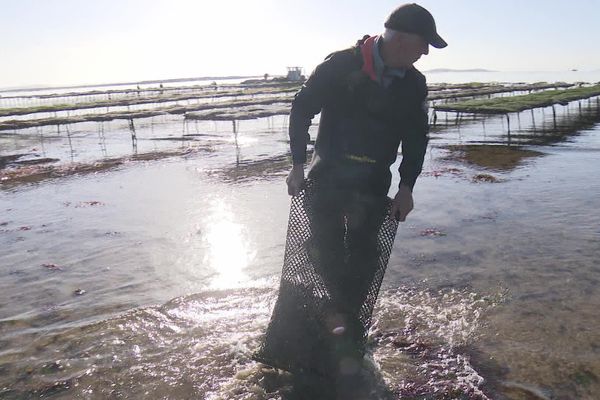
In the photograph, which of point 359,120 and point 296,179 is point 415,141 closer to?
point 359,120

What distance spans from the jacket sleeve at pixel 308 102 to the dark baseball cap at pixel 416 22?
522 millimetres

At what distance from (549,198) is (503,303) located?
6384 mm

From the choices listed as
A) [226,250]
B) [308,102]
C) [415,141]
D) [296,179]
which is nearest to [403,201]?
[415,141]

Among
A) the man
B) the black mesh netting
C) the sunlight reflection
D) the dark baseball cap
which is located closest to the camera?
the dark baseball cap

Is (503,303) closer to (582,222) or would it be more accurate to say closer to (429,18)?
(429,18)

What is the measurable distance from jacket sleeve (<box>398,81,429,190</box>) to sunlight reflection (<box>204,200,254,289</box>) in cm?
322

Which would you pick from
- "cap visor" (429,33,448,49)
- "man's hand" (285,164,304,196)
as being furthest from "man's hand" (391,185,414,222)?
"cap visor" (429,33,448,49)

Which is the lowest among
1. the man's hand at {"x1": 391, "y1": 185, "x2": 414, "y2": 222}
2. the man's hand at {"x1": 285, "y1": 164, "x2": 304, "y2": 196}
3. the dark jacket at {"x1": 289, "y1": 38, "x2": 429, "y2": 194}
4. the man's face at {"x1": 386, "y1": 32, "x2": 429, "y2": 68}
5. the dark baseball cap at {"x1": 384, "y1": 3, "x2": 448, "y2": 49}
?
the man's hand at {"x1": 391, "y1": 185, "x2": 414, "y2": 222}

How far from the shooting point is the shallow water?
13.3ft

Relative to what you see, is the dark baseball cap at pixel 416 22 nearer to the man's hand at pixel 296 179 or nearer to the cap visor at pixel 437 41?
the cap visor at pixel 437 41

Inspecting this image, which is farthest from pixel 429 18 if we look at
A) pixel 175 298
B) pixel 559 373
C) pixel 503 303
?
pixel 175 298

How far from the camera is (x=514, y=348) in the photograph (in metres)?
4.46

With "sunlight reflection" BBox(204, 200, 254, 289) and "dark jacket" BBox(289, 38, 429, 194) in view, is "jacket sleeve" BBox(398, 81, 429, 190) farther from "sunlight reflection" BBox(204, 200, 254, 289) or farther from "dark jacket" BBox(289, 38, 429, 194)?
"sunlight reflection" BBox(204, 200, 254, 289)

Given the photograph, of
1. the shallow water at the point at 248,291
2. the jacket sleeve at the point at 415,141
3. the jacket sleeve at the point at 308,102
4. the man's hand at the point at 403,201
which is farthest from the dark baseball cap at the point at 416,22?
the shallow water at the point at 248,291
